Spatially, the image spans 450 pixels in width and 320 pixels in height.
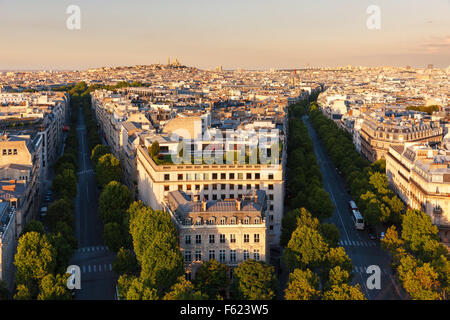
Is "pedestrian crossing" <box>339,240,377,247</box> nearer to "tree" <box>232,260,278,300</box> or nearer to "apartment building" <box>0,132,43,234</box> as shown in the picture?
"tree" <box>232,260,278,300</box>

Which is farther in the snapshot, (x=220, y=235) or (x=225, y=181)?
(x=225, y=181)

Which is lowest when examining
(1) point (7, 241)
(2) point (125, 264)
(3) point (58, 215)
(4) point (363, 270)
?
(4) point (363, 270)

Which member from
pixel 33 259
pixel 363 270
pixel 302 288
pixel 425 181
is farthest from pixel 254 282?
pixel 425 181

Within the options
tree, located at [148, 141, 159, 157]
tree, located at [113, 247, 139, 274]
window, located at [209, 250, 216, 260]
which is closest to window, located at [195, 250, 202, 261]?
window, located at [209, 250, 216, 260]

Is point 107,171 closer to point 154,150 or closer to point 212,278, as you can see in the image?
point 154,150
